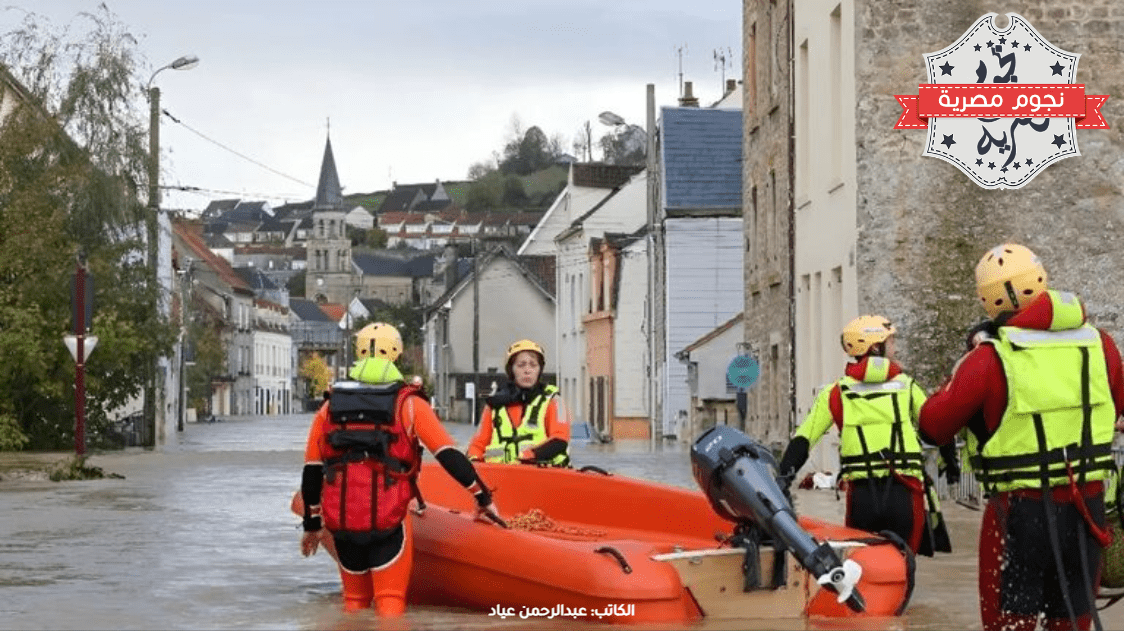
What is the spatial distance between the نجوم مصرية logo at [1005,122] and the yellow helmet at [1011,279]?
18.4 m

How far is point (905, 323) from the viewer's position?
26.6m

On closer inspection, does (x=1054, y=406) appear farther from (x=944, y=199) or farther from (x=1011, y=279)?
(x=944, y=199)

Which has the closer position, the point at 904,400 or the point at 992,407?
the point at 992,407

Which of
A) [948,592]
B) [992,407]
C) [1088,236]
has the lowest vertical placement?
[948,592]

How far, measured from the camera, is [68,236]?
42031mm

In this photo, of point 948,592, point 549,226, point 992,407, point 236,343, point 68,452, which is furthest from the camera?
point 236,343

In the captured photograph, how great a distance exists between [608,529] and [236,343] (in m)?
131

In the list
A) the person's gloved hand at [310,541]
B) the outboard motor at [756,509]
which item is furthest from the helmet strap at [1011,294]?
the person's gloved hand at [310,541]

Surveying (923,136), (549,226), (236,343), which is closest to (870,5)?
(923,136)

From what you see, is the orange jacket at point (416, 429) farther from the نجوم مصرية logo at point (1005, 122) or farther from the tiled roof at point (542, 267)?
the tiled roof at point (542, 267)

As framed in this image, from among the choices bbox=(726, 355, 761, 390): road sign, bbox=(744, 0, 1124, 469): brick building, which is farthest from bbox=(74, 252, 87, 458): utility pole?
bbox=(744, 0, 1124, 469): brick building

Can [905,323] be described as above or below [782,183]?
below

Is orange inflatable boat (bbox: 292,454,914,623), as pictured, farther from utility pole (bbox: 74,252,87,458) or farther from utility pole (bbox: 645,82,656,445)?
utility pole (bbox: 645,82,656,445)

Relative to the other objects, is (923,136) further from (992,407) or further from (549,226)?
(549,226)
